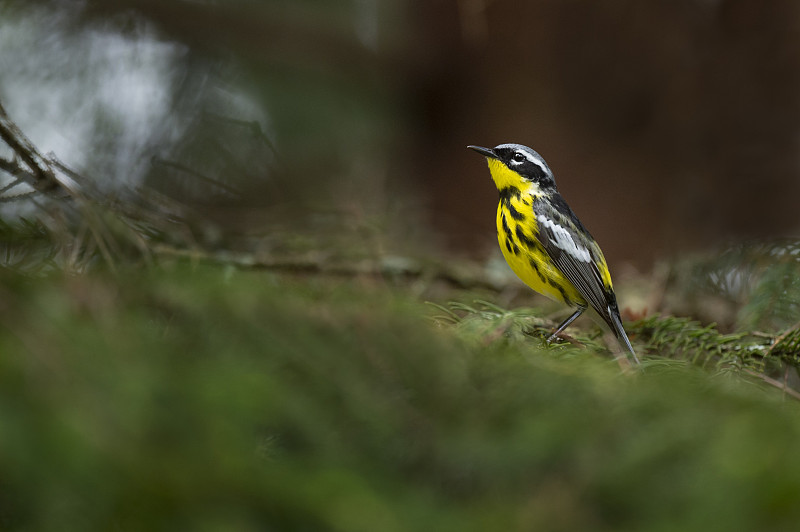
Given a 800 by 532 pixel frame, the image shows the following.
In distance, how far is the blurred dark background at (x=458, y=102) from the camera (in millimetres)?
3658

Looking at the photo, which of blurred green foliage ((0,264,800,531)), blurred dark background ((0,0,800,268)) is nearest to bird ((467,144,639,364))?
blurred dark background ((0,0,800,268))

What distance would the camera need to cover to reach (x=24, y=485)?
559 millimetres

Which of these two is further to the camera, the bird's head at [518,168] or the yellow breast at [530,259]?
the bird's head at [518,168]

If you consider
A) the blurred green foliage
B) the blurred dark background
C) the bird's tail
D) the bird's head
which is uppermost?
the blurred dark background

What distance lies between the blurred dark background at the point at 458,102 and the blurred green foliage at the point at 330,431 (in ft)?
8.08

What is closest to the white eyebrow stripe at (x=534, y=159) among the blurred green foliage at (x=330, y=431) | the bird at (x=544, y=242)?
the bird at (x=544, y=242)

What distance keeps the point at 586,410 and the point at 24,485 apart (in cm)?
57

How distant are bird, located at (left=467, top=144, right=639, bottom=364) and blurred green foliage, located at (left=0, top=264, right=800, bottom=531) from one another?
71.1 inches

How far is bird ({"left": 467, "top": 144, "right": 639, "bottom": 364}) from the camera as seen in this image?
8.95ft

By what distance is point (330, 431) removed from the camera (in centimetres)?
70

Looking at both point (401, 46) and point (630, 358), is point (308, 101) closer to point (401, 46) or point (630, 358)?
point (401, 46)

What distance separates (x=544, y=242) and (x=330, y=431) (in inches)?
89.1

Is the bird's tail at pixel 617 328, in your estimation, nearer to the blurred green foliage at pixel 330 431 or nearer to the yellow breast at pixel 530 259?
the yellow breast at pixel 530 259

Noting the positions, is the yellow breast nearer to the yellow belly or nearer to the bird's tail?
the yellow belly
